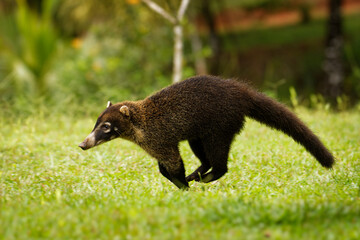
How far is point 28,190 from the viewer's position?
17.2 feet

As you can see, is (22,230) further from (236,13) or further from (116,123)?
(236,13)

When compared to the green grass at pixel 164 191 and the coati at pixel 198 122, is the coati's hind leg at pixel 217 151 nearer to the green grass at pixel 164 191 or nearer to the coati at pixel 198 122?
the coati at pixel 198 122

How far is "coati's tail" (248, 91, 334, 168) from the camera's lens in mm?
5469

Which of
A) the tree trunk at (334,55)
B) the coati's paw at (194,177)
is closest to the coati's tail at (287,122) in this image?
the coati's paw at (194,177)

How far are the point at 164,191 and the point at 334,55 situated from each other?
10.6 meters

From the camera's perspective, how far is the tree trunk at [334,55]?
548 inches

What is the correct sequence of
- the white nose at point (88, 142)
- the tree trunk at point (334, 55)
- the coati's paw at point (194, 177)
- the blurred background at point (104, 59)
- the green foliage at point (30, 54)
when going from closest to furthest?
the white nose at point (88, 142)
the coati's paw at point (194, 177)
the blurred background at point (104, 59)
the green foliage at point (30, 54)
the tree trunk at point (334, 55)

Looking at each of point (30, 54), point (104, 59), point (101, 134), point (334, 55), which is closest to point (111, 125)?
point (101, 134)

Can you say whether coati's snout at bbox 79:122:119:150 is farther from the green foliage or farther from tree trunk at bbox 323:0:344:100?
tree trunk at bbox 323:0:344:100

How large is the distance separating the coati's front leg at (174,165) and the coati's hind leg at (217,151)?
1.11ft

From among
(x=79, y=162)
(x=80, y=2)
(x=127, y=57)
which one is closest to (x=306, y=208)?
(x=79, y=162)

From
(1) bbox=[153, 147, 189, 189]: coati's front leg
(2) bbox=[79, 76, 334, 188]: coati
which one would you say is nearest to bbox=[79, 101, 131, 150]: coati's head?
(2) bbox=[79, 76, 334, 188]: coati

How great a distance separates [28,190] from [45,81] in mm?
8459

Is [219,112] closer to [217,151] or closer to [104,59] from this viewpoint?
[217,151]
